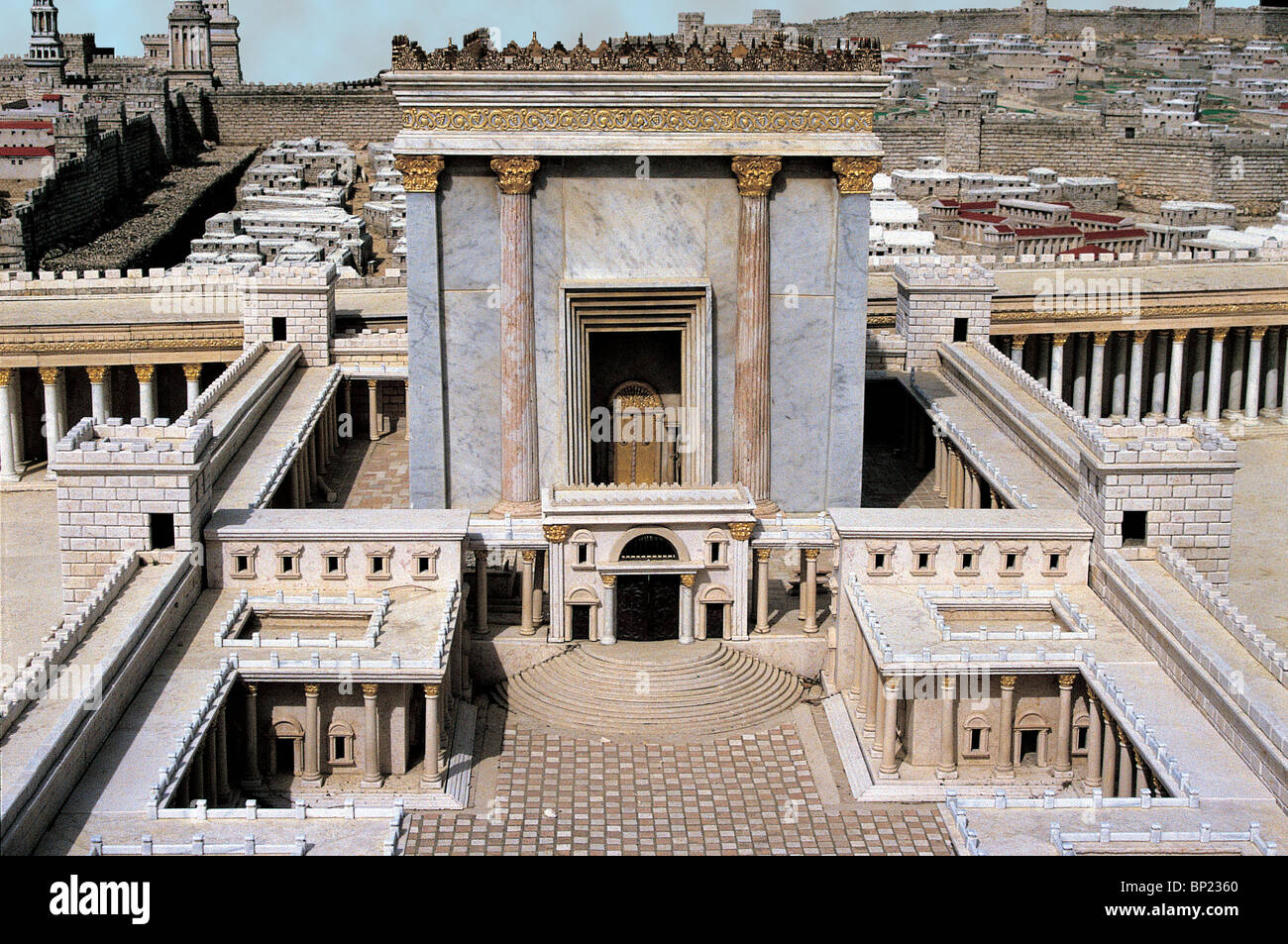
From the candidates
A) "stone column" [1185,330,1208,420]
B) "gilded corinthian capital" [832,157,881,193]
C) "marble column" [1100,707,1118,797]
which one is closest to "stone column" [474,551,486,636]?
"gilded corinthian capital" [832,157,881,193]

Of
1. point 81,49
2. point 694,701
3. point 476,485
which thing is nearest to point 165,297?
point 476,485

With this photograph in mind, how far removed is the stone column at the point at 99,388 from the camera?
62.4 meters

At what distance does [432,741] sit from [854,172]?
768 inches

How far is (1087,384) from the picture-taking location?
72375 mm

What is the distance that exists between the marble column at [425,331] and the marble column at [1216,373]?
1372 inches

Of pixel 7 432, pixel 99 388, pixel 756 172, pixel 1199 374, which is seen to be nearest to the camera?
pixel 756 172

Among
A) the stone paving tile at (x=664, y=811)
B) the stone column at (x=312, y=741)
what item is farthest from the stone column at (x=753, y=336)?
the stone column at (x=312, y=741)

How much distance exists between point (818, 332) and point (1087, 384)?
26146mm

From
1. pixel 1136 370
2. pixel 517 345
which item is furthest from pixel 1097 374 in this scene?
pixel 517 345

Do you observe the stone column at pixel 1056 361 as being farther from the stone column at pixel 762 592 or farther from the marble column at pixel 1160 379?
the stone column at pixel 762 592

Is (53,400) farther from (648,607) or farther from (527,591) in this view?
(648,607)

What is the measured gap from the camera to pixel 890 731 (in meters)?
39.8

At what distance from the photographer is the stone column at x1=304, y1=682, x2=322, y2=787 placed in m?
39.7

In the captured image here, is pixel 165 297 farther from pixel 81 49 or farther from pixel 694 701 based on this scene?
pixel 81 49
